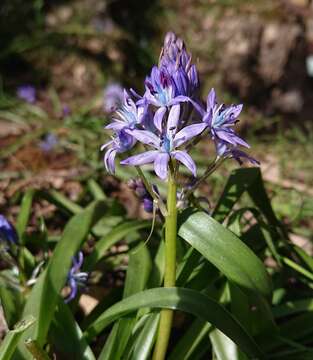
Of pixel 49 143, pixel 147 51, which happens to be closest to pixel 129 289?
pixel 49 143

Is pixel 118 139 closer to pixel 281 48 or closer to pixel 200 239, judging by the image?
pixel 200 239

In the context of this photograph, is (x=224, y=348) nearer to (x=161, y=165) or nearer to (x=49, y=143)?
(x=161, y=165)

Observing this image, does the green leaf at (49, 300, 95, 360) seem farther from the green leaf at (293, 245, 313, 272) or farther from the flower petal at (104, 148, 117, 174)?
the green leaf at (293, 245, 313, 272)

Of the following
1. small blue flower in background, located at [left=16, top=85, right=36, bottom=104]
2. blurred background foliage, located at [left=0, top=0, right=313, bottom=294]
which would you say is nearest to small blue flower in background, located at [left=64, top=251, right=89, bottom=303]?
blurred background foliage, located at [left=0, top=0, right=313, bottom=294]

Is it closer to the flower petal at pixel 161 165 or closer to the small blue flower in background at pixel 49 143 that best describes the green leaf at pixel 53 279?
the flower petal at pixel 161 165

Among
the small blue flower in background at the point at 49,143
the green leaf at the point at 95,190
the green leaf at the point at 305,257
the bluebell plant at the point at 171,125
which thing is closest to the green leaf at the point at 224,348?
the bluebell plant at the point at 171,125
